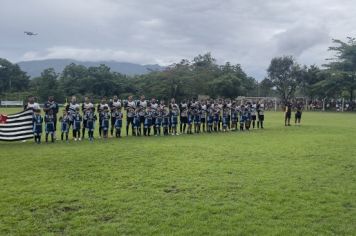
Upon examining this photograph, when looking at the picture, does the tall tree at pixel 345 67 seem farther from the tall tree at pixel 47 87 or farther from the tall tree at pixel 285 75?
the tall tree at pixel 47 87

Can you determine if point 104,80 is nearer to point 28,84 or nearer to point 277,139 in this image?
point 28,84

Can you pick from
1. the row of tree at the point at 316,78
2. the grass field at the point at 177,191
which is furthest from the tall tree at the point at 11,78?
the grass field at the point at 177,191

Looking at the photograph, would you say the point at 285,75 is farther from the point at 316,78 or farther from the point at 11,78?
the point at 11,78

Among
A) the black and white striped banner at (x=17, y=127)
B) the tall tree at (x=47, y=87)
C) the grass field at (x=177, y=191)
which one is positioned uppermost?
the tall tree at (x=47, y=87)

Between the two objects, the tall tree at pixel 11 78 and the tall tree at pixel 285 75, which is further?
the tall tree at pixel 11 78

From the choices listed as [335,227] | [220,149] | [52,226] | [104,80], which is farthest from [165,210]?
[104,80]

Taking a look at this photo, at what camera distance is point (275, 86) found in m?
82.1

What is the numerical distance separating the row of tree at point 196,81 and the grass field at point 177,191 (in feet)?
176

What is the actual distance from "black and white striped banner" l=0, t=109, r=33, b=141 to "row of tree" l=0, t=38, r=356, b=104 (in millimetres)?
49059

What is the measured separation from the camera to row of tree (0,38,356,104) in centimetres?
6731

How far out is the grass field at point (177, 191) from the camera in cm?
721

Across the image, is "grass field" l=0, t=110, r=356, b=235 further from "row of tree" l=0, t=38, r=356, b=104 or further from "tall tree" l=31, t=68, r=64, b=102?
"tall tree" l=31, t=68, r=64, b=102

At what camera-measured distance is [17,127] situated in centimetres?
1922

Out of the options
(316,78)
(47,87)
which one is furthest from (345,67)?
(47,87)
